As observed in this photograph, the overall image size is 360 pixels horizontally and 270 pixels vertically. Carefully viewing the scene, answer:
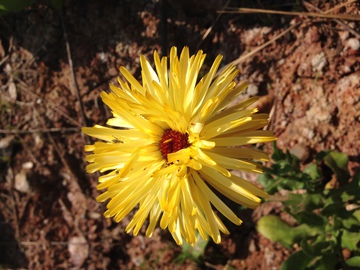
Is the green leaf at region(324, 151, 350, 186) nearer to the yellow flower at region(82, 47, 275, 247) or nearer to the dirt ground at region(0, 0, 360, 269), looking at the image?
the dirt ground at region(0, 0, 360, 269)

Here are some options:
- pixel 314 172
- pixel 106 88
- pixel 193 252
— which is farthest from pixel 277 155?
pixel 106 88

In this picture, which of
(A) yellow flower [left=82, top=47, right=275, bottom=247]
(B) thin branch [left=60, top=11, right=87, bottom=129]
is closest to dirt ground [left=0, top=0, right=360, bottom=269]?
(B) thin branch [left=60, top=11, right=87, bottom=129]

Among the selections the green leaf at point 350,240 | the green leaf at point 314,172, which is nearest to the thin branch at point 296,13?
the green leaf at point 314,172

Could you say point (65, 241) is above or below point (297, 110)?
below

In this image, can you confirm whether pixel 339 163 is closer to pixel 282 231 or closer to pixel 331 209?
pixel 331 209

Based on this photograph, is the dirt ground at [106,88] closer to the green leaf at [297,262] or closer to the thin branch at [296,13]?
the thin branch at [296,13]

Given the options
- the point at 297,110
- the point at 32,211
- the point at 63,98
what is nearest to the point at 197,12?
the point at 297,110

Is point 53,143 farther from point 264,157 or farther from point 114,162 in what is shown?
point 264,157
